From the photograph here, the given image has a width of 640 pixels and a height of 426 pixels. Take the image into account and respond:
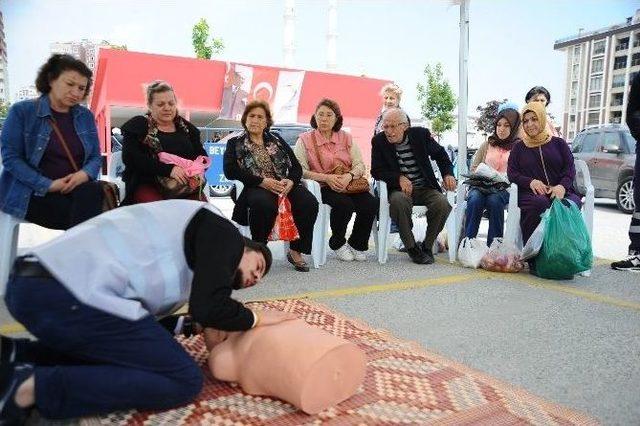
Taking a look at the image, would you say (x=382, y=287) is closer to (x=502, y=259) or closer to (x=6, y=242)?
(x=502, y=259)

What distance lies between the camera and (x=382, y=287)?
147 inches

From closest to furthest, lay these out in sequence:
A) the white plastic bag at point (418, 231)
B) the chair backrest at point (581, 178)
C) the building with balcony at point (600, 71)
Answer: the chair backrest at point (581, 178), the white plastic bag at point (418, 231), the building with balcony at point (600, 71)

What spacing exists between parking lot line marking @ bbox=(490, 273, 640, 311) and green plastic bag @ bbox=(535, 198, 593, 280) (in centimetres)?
14

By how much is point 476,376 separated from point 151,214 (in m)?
1.41

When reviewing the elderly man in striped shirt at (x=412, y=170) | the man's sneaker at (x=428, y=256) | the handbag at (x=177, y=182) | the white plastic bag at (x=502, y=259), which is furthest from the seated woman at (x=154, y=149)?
the white plastic bag at (x=502, y=259)

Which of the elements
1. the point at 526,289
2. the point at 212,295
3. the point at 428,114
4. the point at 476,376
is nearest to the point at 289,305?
the point at 476,376

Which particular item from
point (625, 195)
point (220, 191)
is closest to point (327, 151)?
point (625, 195)

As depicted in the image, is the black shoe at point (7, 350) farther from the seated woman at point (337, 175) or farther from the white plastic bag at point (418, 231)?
the white plastic bag at point (418, 231)

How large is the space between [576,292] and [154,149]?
3.09 m

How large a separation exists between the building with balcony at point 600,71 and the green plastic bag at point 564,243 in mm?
60701

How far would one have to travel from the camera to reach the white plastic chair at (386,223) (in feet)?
15.1

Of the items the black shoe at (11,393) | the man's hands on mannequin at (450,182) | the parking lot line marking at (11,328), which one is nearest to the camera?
the black shoe at (11,393)

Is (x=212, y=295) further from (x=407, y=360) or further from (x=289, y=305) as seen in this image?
(x=289, y=305)

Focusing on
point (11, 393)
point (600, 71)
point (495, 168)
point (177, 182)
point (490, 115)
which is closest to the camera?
point (11, 393)
